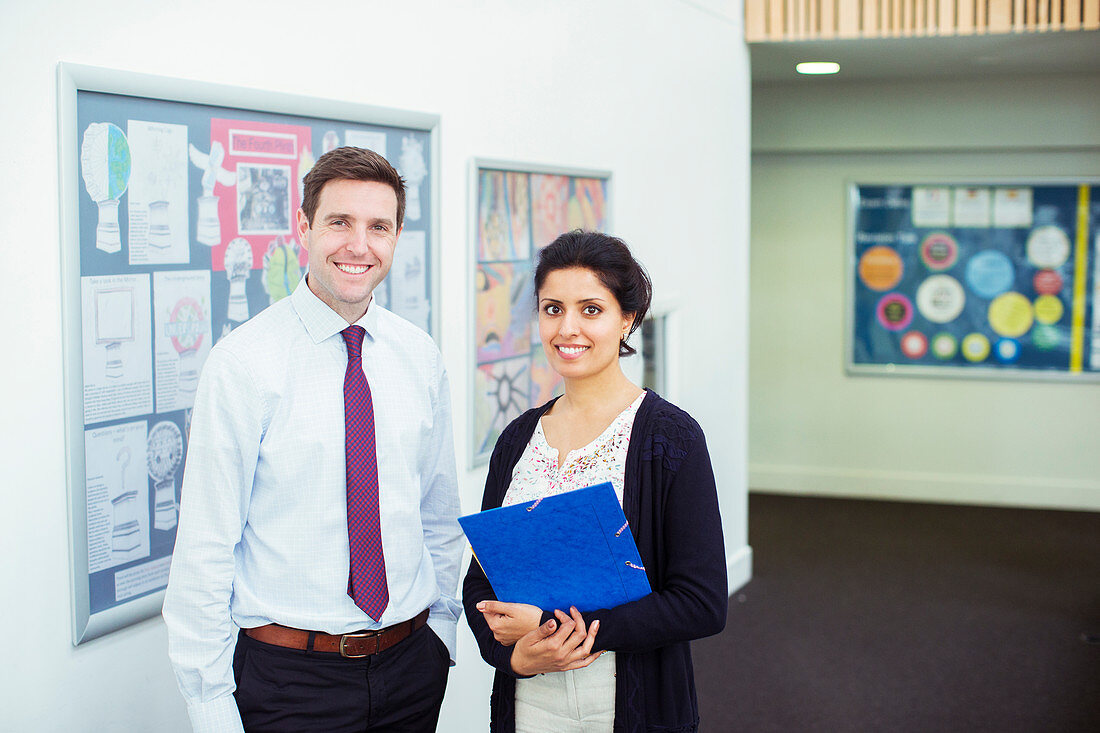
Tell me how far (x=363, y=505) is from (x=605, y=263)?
0.70m

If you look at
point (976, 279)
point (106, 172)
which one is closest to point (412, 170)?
point (106, 172)

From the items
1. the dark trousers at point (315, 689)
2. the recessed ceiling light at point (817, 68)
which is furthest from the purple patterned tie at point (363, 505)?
the recessed ceiling light at point (817, 68)

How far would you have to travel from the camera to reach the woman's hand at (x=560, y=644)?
1881 mm

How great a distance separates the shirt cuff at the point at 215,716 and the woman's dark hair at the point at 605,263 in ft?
3.32

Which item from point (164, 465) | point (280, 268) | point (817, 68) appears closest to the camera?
point (164, 465)

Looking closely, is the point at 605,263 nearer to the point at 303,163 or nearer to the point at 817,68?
the point at 303,163

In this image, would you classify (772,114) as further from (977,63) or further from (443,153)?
(443,153)

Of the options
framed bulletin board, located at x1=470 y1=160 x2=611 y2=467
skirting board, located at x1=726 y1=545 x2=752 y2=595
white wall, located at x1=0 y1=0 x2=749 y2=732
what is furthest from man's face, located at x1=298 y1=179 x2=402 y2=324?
skirting board, located at x1=726 y1=545 x2=752 y2=595

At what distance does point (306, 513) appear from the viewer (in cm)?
208

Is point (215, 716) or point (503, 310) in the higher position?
point (503, 310)

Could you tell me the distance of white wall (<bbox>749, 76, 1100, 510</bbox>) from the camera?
762 centimetres

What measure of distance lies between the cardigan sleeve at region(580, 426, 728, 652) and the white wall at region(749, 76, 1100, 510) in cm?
639

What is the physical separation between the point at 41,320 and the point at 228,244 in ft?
1.80

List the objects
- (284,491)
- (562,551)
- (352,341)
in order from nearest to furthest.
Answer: (562,551), (284,491), (352,341)
